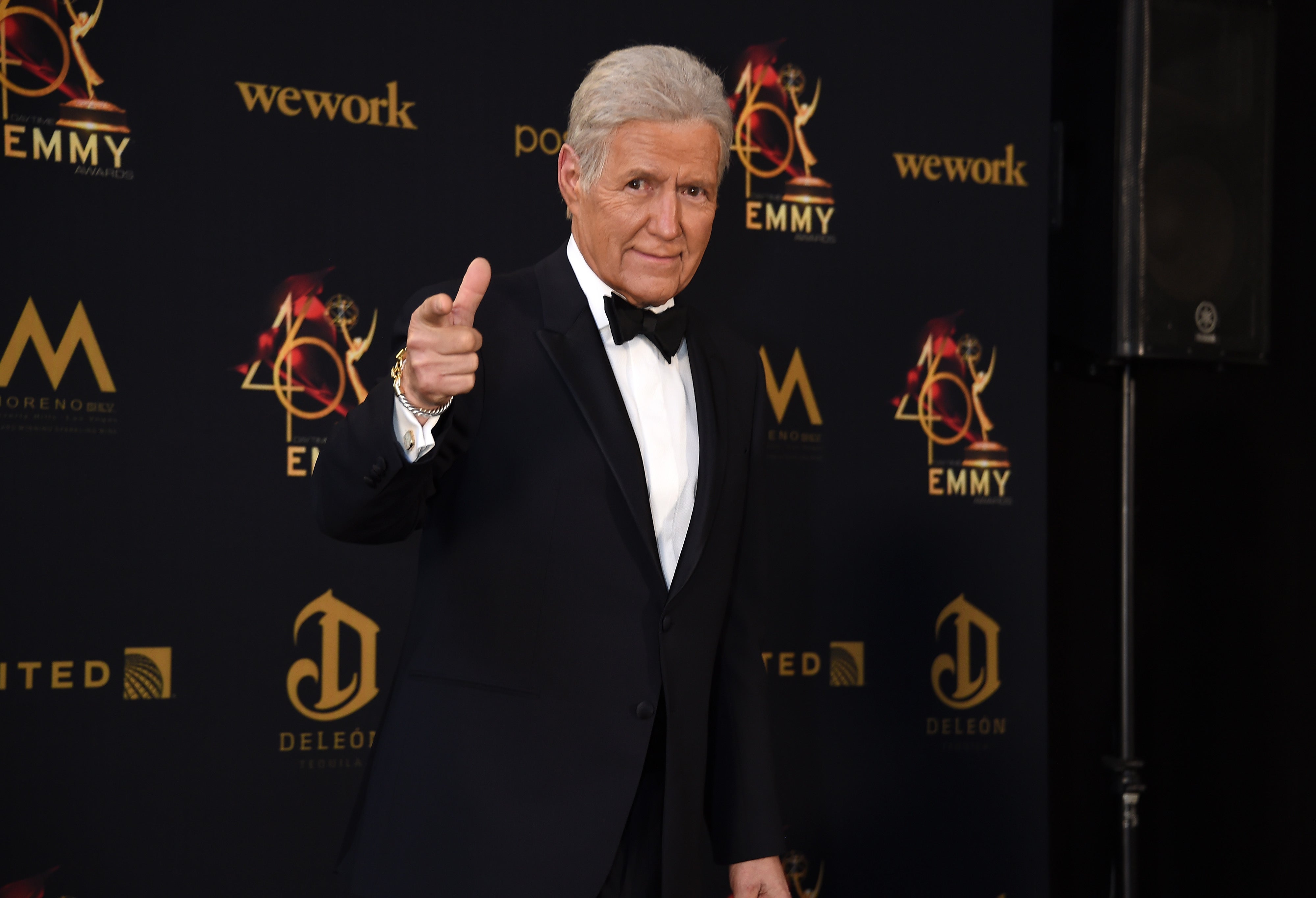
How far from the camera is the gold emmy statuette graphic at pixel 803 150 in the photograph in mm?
2805

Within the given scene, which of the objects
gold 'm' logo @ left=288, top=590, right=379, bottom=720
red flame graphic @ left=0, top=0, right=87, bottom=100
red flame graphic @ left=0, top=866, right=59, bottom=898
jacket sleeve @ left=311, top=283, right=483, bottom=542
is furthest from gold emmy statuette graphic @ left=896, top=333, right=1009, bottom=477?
red flame graphic @ left=0, top=866, right=59, bottom=898

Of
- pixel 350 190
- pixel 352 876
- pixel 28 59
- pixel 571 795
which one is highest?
pixel 28 59

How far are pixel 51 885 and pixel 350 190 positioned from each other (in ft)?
5.50

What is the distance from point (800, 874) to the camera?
8.90 feet

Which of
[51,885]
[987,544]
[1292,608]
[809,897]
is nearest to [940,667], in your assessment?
[987,544]

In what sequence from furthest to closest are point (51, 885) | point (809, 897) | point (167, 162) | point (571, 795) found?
1. point (809, 897)
2. point (167, 162)
3. point (51, 885)
4. point (571, 795)

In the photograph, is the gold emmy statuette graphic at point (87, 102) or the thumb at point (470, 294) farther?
the gold emmy statuette graphic at point (87, 102)

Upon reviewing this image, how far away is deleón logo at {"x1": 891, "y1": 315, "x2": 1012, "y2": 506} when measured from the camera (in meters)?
2.87

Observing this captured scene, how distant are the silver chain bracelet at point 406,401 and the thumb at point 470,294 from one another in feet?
0.27

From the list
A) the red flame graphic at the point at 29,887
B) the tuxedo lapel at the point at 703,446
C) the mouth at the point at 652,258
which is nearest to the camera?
the tuxedo lapel at the point at 703,446

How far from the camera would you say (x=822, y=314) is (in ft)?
9.16

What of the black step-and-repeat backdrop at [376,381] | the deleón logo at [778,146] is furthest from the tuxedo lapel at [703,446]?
the deleón logo at [778,146]

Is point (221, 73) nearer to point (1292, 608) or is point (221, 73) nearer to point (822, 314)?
point (822, 314)

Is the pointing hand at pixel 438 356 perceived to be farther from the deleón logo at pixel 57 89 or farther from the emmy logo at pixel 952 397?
the emmy logo at pixel 952 397
